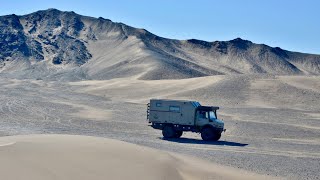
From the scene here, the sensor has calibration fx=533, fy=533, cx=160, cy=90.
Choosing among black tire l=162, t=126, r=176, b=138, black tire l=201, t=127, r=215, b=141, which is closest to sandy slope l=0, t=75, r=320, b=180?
black tire l=201, t=127, r=215, b=141

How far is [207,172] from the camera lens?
1831 cm

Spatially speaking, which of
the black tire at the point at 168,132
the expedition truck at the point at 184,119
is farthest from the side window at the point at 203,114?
the black tire at the point at 168,132

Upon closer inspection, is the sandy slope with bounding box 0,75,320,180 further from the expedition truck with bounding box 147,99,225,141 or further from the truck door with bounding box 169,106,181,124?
the truck door with bounding box 169,106,181,124

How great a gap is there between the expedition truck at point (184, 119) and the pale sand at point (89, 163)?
48.8 ft

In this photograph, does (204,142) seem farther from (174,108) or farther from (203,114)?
(174,108)

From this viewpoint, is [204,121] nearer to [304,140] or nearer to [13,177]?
[304,140]

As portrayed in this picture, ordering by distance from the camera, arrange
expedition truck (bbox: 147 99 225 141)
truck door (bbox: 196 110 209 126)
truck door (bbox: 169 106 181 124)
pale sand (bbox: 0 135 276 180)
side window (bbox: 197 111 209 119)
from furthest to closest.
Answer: truck door (bbox: 169 106 181 124) → side window (bbox: 197 111 209 119) → truck door (bbox: 196 110 209 126) → expedition truck (bbox: 147 99 225 141) → pale sand (bbox: 0 135 276 180)

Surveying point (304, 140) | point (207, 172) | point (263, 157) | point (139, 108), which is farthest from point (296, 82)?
point (207, 172)

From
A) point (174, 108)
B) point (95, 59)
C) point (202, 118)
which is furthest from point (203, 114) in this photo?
point (95, 59)

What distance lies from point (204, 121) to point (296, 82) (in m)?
51.4

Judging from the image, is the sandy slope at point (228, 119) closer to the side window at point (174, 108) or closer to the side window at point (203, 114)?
the side window at point (203, 114)

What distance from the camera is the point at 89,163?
15578 millimetres

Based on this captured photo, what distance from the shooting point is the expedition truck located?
34938mm

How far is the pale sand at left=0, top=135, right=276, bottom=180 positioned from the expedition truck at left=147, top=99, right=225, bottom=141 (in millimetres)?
14872
